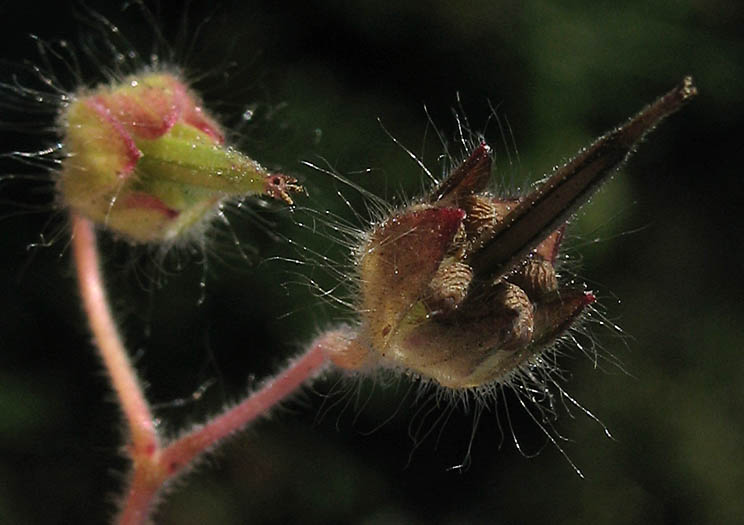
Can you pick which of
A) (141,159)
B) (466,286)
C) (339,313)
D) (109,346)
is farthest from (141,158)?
(339,313)

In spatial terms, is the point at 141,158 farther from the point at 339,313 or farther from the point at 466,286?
the point at 339,313

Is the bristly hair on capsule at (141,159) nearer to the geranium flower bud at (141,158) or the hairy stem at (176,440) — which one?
the geranium flower bud at (141,158)

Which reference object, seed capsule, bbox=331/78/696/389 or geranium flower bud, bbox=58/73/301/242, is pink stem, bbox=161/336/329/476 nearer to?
geranium flower bud, bbox=58/73/301/242

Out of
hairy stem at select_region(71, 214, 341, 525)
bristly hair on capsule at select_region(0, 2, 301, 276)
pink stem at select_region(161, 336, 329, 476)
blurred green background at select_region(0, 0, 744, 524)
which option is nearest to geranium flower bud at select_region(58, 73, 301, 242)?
bristly hair on capsule at select_region(0, 2, 301, 276)

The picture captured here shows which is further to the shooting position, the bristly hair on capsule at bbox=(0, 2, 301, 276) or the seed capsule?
the bristly hair on capsule at bbox=(0, 2, 301, 276)

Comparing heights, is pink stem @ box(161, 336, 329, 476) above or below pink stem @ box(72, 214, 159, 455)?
above

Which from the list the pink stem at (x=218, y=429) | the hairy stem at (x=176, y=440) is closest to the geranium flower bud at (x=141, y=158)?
the hairy stem at (x=176, y=440)
